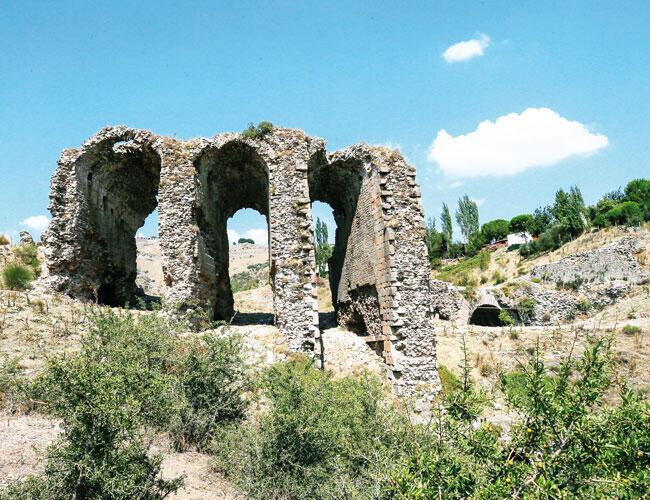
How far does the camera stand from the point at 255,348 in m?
15.6

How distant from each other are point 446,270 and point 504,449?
58.0m

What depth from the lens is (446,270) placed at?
60844mm

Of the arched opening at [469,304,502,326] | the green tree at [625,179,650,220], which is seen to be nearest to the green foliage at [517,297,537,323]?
the arched opening at [469,304,502,326]

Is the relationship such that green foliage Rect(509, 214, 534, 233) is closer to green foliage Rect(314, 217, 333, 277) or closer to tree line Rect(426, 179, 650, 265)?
tree line Rect(426, 179, 650, 265)

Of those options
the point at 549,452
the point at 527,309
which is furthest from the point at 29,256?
the point at 527,309

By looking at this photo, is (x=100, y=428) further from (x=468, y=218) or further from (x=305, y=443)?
(x=468, y=218)

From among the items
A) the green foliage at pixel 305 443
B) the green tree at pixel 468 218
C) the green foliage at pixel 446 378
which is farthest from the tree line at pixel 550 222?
the green foliage at pixel 305 443

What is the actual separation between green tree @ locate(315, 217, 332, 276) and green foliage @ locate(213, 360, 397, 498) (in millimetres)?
41014

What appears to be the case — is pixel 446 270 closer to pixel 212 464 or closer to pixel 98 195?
pixel 98 195

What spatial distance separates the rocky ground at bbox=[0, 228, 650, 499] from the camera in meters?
8.16

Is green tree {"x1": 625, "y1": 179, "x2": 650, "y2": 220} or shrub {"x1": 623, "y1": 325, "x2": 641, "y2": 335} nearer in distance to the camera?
shrub {"x1": 623, "y1": 325, "x2": 641, "y2": 335}

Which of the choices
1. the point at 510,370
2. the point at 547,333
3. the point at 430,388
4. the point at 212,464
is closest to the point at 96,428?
the point at 212,464

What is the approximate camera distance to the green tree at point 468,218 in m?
76.8

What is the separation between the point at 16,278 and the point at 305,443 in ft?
53.1
